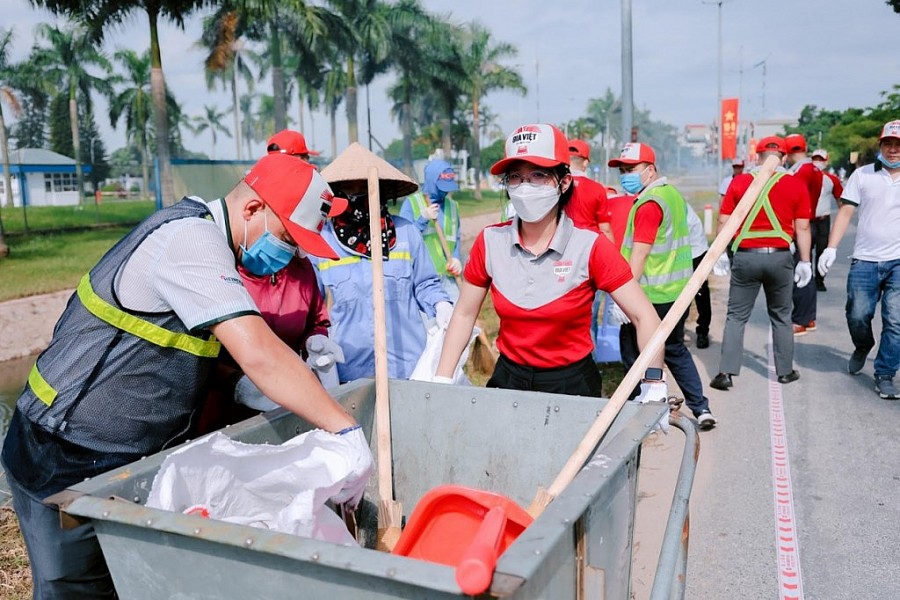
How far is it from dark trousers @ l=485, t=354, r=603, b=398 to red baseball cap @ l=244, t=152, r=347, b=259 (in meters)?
1.19

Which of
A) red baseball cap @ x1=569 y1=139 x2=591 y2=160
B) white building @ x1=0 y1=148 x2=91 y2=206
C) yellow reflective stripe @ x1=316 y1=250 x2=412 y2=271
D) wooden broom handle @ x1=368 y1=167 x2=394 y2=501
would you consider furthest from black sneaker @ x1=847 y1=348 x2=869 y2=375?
white building @ x1=0 y1=148 x2=91 y2=206

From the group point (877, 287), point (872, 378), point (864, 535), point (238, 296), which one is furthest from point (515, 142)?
point (872, 378)

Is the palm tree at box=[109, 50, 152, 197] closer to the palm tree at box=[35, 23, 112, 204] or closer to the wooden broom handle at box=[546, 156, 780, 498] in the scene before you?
the palm tree at box=[35, 23, 112, 204]

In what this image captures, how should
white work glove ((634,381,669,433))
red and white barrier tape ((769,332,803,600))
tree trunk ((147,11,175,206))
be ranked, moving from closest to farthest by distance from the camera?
white work glove ((634,381,669,433)) < red and white barrier tape ((769,332,803,600)) < tree trunk ((147,11,175,206))

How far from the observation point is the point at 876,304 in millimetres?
5980

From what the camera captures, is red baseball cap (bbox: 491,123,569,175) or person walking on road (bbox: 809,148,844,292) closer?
red baseball cap (bbox: 491,123,569,175)

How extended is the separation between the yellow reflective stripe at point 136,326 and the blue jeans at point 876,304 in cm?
518

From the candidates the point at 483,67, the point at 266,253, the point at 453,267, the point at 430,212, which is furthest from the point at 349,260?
the point at 483,67

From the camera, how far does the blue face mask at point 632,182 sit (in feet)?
18.7

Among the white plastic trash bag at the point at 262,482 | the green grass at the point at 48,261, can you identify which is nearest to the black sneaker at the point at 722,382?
the white plastic trash bag at the point at 262,482

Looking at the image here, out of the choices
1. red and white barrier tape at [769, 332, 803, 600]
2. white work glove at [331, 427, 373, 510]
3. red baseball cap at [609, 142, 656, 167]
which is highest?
red baseball cap at [609, 142, 656, 167]

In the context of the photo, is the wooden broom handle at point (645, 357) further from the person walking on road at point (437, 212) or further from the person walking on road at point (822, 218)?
the person walking on road at point (822, 218)

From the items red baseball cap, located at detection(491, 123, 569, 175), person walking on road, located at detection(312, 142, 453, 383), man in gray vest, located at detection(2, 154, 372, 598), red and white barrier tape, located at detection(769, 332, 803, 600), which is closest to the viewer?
man in gray vest, located at detection(2, 154, 372, 598)

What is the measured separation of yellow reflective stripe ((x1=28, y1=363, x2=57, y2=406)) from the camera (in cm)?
209
